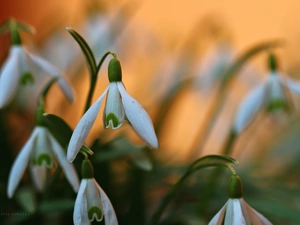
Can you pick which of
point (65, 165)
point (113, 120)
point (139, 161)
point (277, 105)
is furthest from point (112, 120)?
point (277, 105)

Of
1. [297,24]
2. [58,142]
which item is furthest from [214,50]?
[58,142]

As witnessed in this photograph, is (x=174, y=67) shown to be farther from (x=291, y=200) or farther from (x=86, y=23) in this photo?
(x=291, y=200)

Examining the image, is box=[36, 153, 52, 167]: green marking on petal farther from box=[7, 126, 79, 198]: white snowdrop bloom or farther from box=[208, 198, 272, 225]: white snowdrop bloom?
box=[208, 198, 272, 225]: white snowdrop bloom

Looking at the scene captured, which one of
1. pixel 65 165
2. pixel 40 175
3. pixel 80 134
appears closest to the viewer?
pixel 80 134

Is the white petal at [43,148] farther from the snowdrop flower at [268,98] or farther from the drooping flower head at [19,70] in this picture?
the snowdrop flower at [268,98]

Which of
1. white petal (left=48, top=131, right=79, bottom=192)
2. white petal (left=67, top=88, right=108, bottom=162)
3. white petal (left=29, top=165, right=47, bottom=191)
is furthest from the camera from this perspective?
white petal (left=29, top=165, right=47, bottom=191)

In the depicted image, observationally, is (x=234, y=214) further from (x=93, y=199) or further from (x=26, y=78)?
(x=26, y=78)

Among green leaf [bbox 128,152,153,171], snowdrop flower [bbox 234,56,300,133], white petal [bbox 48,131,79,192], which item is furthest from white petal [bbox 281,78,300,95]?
white petal [bbox 48,131,79,192]

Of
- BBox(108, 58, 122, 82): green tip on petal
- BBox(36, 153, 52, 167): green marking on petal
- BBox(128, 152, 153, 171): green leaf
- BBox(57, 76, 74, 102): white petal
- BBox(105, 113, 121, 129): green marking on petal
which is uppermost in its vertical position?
BBox(108, 58, 122, 82): green tip on petal

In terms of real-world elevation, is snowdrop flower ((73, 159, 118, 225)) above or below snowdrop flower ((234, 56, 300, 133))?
below
